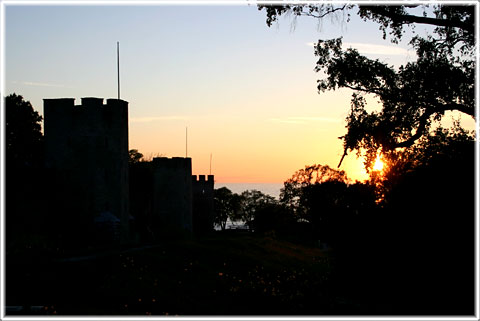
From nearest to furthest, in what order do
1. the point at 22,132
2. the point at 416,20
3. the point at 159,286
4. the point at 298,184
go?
the point at 416,20 → the point at 159,286 → the point at 22,132 → the point at 298,184

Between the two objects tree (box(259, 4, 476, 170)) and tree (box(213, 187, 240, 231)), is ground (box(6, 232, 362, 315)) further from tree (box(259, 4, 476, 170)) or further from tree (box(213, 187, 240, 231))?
tree (box(213, 187, 240, 231))

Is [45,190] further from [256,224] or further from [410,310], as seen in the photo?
[256,224]

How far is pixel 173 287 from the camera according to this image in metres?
29.9

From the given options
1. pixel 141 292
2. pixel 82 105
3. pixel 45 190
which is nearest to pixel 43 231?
pixel 45 190

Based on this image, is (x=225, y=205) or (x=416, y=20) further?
(x=225, y=205)

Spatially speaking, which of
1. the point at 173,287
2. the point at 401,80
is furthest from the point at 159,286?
the point at 401,80

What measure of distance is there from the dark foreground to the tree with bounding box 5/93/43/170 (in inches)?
429

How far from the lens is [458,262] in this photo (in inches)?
748

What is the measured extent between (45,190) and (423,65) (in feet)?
77.2

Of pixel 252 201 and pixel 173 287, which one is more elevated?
pixel 252 201

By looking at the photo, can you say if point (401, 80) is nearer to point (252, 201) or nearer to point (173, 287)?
point (173, 287)

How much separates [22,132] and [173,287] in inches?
821

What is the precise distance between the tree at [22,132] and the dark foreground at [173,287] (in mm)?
10895

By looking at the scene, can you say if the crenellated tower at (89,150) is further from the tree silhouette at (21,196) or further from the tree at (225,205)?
the tree at (225,205)
